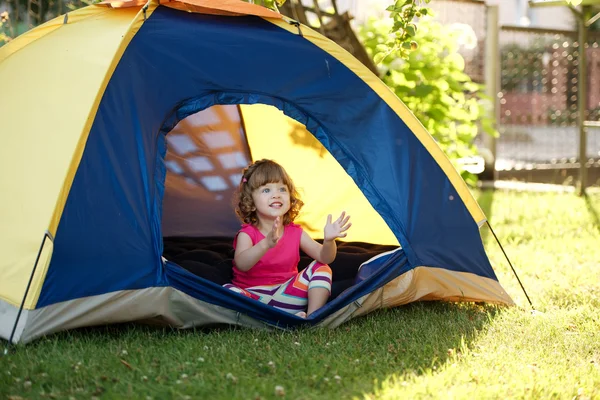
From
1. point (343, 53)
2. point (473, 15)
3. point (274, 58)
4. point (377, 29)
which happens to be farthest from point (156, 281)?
point (473, 15)

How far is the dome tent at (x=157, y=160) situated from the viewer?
297 centimetres

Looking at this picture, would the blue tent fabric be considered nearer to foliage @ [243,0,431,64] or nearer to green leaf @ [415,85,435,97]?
foliage @ [243,0,431,64]

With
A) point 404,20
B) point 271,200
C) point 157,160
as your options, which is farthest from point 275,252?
point 404,20

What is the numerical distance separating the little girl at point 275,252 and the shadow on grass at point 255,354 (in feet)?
0.85

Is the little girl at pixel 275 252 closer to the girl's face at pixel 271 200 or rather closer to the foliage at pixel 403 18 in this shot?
the girl's face at pixel 271 200

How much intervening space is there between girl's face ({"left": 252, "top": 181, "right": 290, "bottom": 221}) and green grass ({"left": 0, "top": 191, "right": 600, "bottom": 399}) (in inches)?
22.7

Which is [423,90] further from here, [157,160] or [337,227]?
[157,160]

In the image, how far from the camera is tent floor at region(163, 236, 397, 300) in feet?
12.2

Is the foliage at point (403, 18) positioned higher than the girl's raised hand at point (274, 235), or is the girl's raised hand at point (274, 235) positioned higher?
the foliage at point (403, 18)

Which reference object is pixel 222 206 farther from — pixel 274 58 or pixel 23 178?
pixel 23 178

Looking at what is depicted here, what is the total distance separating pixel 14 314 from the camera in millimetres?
2898

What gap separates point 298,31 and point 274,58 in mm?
204

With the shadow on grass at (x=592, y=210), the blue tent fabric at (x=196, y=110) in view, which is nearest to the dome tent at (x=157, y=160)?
the blue tent fabric at (x=196, y=110)

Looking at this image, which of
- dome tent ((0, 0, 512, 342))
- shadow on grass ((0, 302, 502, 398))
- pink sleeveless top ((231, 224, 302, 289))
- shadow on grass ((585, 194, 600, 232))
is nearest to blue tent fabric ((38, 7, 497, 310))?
dome tent ((0, 0, 512, 342))
